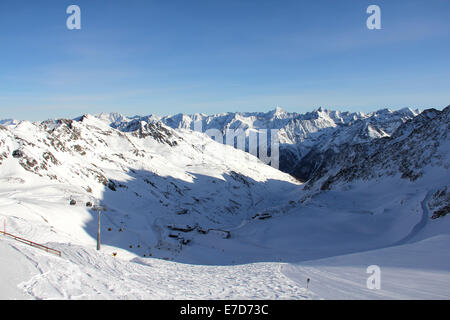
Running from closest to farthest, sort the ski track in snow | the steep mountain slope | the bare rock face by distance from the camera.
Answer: the ski track in snow, the steep mountain slope, the bare rock face

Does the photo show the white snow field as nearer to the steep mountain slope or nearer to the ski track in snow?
the ski track in snow

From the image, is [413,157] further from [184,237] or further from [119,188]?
[119,188]

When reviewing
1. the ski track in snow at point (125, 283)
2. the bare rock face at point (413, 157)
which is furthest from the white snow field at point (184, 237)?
the bare rock face at point (413, 157)

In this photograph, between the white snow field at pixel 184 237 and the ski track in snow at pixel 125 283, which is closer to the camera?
the ski track in snow at pixel 125 283

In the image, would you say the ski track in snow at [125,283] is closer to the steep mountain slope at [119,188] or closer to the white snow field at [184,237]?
the white snow field at [184,237]

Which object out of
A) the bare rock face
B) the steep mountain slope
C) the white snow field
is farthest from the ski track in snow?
the bare rock face

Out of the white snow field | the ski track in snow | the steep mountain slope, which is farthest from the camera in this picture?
the steep mountain slope

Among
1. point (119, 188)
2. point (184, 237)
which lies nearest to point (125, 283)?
point (184, 237)
